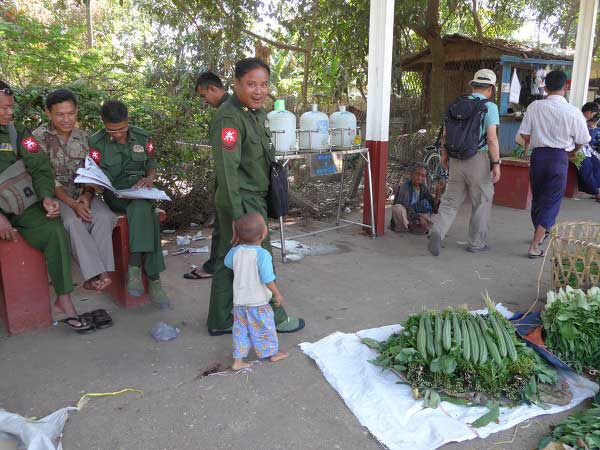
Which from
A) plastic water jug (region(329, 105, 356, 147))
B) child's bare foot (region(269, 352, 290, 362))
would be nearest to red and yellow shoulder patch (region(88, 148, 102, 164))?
child's bare foot (region(269, 352, 290, 362))

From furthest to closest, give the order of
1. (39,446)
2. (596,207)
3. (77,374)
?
(596,207) < (77,374) < (39,446)

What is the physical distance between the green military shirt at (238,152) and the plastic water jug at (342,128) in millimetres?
2326

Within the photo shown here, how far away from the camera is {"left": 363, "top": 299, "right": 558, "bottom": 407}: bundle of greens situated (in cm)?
261

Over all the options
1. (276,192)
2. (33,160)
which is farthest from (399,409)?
(33,160)

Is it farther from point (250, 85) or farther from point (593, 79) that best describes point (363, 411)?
point (593, 79)

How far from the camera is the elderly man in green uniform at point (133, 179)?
12.3ft

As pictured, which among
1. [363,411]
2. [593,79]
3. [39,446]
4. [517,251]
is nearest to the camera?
[39,446]

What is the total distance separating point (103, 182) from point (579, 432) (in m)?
3.37

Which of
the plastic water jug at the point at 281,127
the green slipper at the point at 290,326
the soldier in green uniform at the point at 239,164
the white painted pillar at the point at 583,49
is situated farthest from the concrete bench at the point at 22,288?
the white painted pillar at the point at 583,49

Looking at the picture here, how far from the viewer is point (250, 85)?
121 inches

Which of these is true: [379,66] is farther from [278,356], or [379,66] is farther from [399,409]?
[399,409]

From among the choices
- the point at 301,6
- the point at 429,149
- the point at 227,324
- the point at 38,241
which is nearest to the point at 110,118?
the point at 38,241

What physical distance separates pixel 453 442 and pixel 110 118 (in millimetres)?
3266

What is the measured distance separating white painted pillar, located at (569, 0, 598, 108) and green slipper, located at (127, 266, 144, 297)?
8.29 meters
